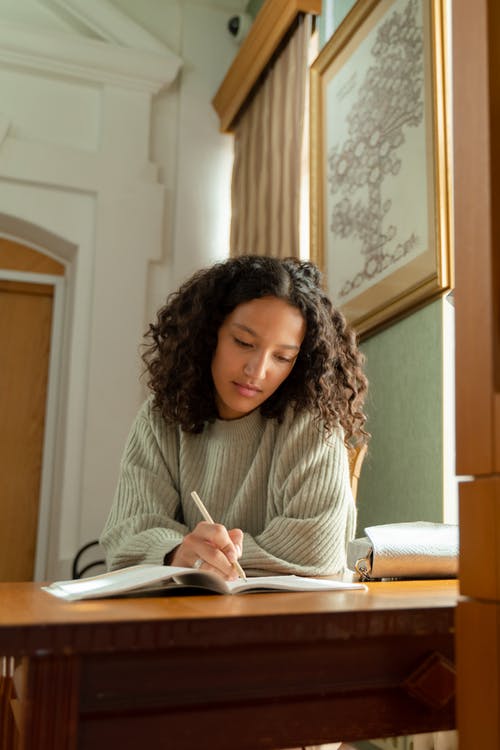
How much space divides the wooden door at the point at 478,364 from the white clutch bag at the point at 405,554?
0.94 m

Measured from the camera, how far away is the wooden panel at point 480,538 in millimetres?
672

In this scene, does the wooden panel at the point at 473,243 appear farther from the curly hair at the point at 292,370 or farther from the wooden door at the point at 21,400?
the wooden door at the point at 21,400

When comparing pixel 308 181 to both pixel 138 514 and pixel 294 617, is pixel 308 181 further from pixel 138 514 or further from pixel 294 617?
pixel 294 617

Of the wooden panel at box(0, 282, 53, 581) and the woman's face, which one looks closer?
the woman's face

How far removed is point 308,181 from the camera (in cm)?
336

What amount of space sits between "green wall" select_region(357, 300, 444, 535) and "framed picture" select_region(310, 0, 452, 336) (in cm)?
9

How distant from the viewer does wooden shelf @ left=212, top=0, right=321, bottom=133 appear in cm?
336

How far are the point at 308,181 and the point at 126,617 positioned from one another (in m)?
2.78

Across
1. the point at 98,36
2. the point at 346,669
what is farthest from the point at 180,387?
the point at 98,36

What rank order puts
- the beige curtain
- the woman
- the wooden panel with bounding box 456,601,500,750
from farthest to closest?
the beige curtain < the woman < the wooden panel with bounding box 456,601,500,750

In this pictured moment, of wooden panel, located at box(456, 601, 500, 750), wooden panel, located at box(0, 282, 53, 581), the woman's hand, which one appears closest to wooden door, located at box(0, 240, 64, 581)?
wooden panel, located at box(0, 282, 53, 581)

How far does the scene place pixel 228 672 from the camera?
0.82m

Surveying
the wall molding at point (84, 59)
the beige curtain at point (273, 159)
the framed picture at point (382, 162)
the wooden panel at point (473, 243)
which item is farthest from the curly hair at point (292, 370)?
the wall molding at point (84, 59)

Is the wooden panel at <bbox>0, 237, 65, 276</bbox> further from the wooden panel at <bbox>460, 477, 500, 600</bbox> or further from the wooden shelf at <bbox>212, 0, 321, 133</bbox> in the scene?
the wooden panel at <bbox>460, 477, 500, 600</bbox>
